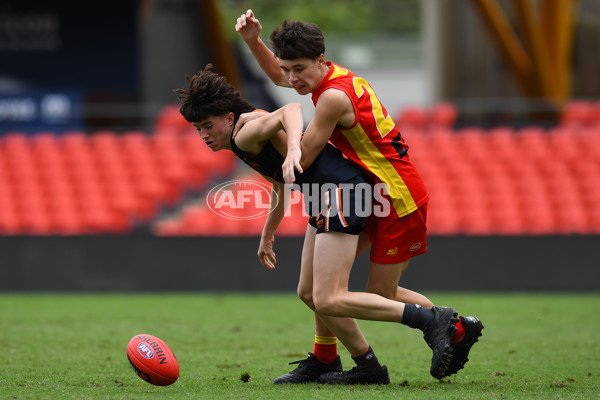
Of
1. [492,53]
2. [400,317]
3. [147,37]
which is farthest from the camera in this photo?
[492,53]

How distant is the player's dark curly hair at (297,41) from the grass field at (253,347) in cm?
198

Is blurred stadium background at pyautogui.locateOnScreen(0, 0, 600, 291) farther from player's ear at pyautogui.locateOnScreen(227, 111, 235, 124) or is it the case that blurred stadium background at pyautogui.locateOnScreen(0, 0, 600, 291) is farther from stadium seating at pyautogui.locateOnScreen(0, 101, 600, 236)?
player's ear at pyautogui.locateOnScreen(227, 111, 235, 124)

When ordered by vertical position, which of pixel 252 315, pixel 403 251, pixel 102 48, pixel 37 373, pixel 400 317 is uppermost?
pixel 102 48

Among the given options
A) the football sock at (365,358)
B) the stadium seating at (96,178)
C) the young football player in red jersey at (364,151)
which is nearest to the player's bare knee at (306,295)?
the young football player in red jersey at (364,151)

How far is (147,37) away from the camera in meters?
17.3

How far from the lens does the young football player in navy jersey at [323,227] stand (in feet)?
16.2

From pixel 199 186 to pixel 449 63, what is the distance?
864 cm

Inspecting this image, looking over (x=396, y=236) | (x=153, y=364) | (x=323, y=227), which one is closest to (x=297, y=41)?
(x=323, y=227)

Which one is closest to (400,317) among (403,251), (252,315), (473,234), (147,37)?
(403,251)

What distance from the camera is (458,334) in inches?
198

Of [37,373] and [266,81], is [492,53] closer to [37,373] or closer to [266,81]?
[266,81]

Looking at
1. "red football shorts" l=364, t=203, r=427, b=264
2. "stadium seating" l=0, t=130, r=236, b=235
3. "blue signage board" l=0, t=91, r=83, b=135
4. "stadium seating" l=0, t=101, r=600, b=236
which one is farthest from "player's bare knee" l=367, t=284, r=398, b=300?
"blue signage board" l=0, t=91, r=83, b=135

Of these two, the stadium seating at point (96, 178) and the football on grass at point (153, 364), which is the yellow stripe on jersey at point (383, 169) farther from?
the stadium seating at point (96, 178)

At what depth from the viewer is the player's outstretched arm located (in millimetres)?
5723
